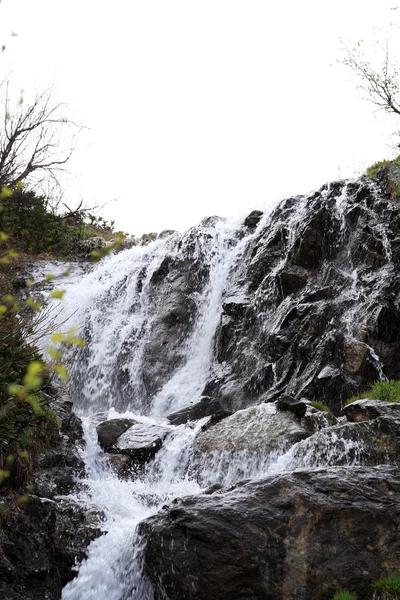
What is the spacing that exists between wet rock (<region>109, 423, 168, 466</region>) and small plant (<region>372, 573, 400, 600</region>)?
5.03 meters

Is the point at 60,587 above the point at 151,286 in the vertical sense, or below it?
below

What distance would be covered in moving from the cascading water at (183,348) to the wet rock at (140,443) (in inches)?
8.3

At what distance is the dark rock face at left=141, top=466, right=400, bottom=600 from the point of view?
5000mm

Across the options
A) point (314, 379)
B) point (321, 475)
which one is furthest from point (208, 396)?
point (321, 475)

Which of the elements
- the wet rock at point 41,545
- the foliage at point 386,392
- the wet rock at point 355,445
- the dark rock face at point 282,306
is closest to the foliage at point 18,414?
the wet rock at point 41,545

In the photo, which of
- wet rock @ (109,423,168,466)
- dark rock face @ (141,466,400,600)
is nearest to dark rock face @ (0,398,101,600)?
dark rock face @ (141,466,400,600)

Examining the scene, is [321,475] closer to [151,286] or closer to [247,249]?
[247,249]

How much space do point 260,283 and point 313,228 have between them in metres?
1.89

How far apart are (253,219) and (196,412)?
8316 mm

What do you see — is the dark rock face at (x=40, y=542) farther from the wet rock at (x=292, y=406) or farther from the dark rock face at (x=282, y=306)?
the dark rock face at (x=282, y=306)

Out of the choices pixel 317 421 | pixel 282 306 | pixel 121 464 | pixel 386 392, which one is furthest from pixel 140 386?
pixel 386 392

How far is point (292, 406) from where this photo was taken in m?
8.78

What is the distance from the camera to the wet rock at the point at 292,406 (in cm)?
871

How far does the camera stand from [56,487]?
25.4ft
